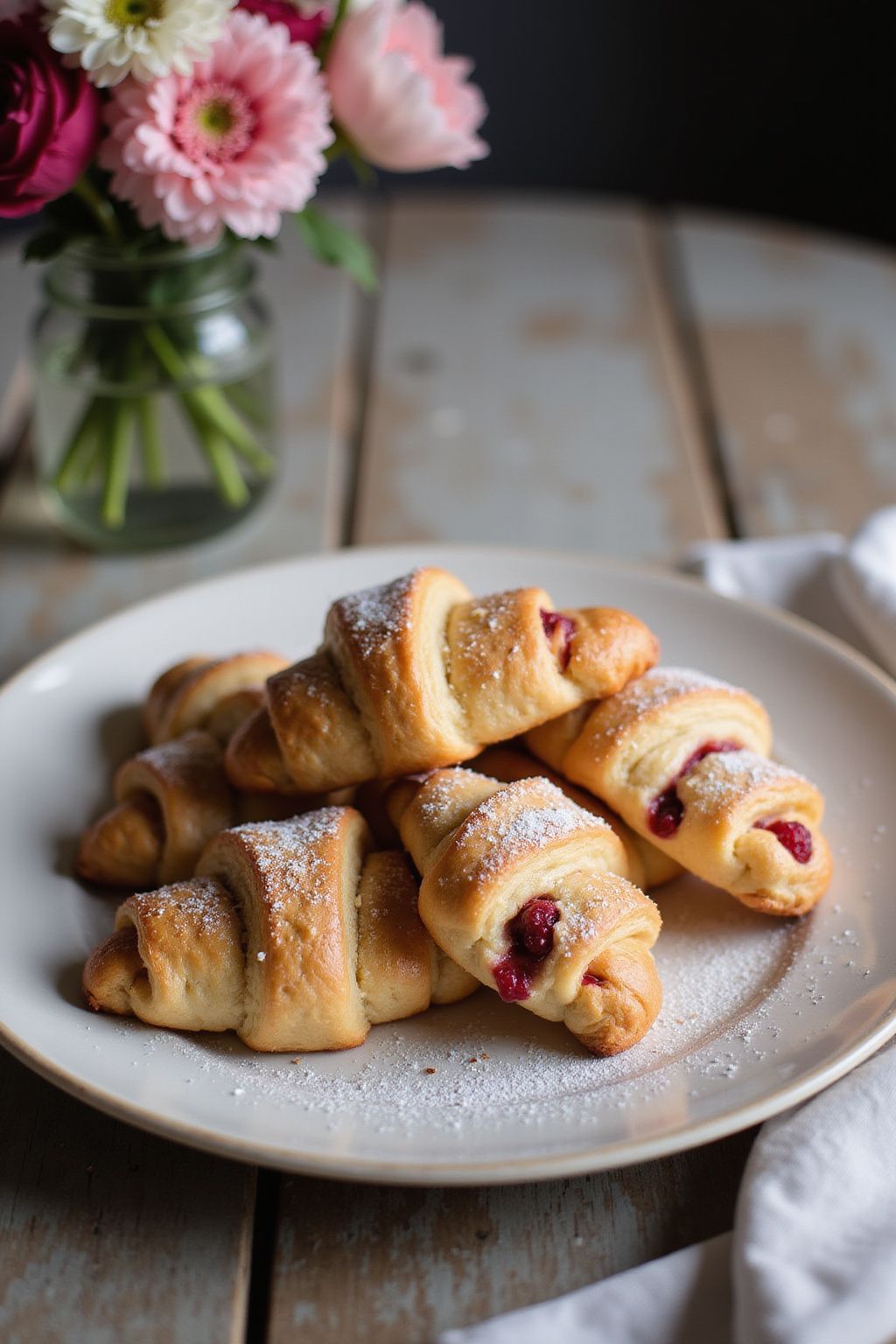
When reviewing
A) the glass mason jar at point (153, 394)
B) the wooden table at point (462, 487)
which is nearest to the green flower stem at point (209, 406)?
the glass mason jar at point (153, 394)

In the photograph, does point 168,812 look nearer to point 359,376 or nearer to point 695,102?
point 359,376

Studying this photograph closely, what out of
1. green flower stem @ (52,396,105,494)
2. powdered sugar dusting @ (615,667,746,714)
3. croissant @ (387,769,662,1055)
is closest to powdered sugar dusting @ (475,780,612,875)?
croissant @ (387,769,662,1055)

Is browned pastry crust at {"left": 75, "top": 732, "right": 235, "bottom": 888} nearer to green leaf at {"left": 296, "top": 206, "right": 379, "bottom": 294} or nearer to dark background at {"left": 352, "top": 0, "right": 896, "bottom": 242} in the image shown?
green leaf at {"left": 296, "top": 206, "right": 379, "bottom": 294}

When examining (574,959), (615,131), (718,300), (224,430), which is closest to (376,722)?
(574,959)

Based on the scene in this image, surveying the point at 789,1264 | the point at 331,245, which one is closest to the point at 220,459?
the point at 331,245

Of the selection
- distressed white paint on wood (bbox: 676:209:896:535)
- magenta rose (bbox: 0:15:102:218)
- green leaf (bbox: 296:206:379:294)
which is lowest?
distressed white paint on wood (bbox: 676:209:896:535)

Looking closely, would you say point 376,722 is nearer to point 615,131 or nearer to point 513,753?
point 513,753
